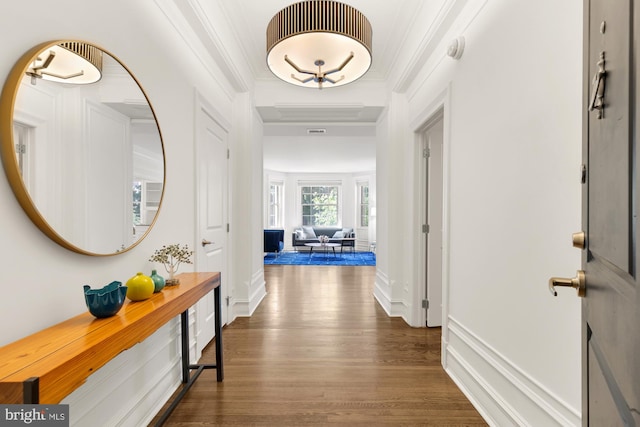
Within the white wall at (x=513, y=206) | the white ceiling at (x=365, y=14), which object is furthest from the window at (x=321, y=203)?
the white wall at (x=513, y=206)

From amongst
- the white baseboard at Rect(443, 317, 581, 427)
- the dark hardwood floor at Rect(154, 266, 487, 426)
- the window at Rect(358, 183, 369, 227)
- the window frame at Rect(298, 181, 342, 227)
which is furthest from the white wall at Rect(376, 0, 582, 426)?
the window frame at Rect(298, 181, 342, 227)

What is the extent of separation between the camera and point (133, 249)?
169 cm

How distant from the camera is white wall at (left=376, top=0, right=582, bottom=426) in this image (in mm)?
1222

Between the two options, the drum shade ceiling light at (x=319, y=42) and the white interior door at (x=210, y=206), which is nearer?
the drum shade ceiling light at (x=319, y=42)

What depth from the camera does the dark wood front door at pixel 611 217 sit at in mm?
506

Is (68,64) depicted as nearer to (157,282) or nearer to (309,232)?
(157,282)

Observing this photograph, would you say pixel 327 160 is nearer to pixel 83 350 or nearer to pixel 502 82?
pixel 502 82

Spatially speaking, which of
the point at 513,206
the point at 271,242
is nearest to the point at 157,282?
the point at 513,206

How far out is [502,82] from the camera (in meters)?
1.63

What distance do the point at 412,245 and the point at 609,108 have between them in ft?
8.80

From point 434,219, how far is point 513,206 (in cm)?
160

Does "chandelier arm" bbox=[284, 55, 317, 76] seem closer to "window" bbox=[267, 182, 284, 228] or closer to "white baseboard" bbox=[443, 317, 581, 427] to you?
"white baseboard" bbox=[443, 317, 581, 427]

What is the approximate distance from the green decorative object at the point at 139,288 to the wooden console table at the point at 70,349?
31 mm

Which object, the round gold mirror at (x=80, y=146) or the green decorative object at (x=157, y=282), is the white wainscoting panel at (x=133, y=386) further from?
the round gold mirror at (x=80, y=146)
